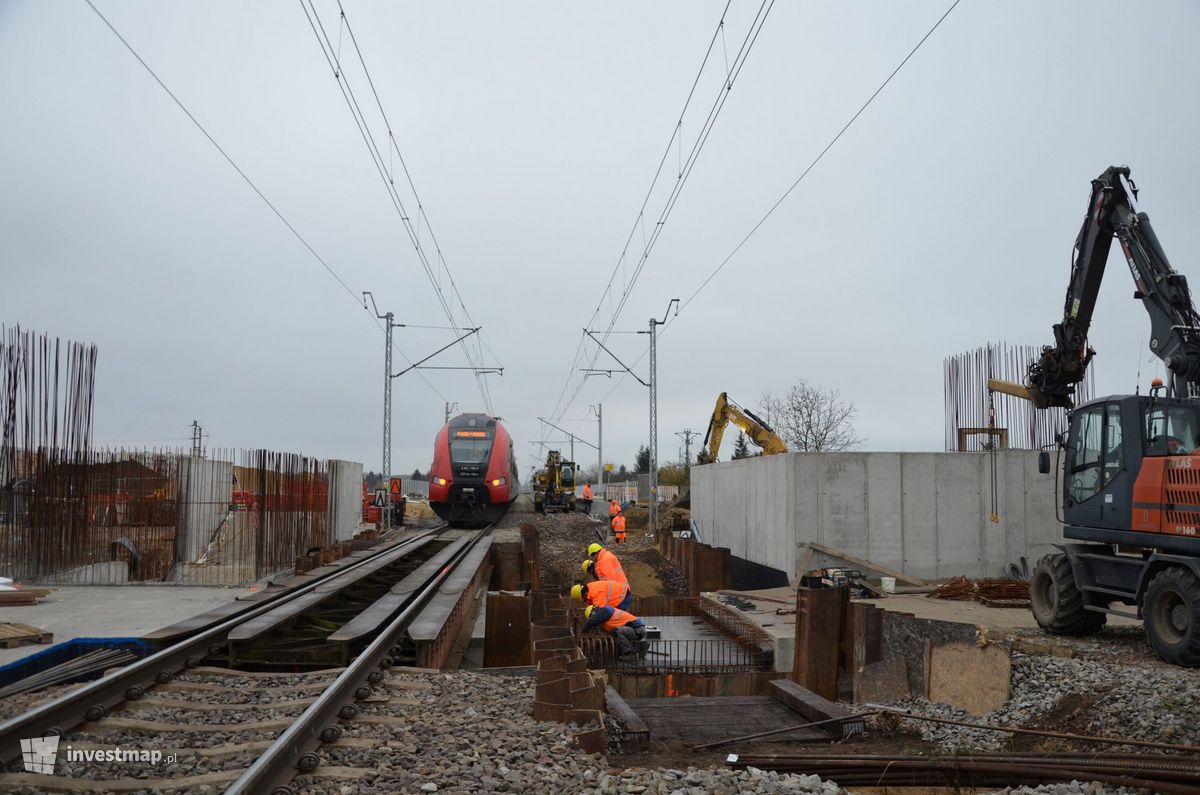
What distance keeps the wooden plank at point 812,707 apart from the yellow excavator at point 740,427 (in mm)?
13430

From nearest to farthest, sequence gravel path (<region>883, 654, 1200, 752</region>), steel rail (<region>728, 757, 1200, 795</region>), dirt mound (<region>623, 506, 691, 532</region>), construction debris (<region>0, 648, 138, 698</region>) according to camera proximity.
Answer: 1. steel rail (<region>728, 757, 1200, 795</region>)
2. construction debris (<region>0, 648, 138, 698</region>)
3. gravel path (<region>883, 654, 1200, 752</region>)
4. dirt mound (<region>623, 506, 691, 532</region>)

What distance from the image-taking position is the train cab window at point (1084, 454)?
32.3ft

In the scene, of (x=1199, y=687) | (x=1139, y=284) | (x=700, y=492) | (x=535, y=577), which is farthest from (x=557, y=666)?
(x=700, y=492)

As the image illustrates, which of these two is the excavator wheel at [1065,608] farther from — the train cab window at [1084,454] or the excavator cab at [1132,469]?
the train cab window at [1084,454]

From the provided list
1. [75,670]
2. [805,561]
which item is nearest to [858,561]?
[805,561]

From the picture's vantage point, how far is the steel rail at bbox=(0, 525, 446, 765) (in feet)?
Result: 15.7

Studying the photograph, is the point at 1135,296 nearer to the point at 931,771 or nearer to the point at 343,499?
the point at 931,771

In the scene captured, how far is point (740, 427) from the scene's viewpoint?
2644cm

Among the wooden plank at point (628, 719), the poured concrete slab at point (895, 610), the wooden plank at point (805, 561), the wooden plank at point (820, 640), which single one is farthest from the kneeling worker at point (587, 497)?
the wooden plank at point (628, 719)

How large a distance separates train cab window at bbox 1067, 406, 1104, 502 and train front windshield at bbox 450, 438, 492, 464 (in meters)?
18.4

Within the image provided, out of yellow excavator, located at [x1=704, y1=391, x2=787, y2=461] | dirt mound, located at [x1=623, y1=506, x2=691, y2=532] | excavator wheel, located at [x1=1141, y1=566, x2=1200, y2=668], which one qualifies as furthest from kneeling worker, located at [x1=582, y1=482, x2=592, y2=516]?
excavator wheel, located at [x1=1141, y1=566, x2=1200, y2=668]

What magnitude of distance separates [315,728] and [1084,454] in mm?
9100

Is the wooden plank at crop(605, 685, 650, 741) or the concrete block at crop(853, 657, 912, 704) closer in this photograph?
the wooden plank at crop(605, 685, 650, 741)

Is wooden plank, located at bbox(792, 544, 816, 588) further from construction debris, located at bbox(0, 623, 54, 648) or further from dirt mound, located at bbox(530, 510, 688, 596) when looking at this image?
construction debris, located at bbox(0, 623, 54, 648)
